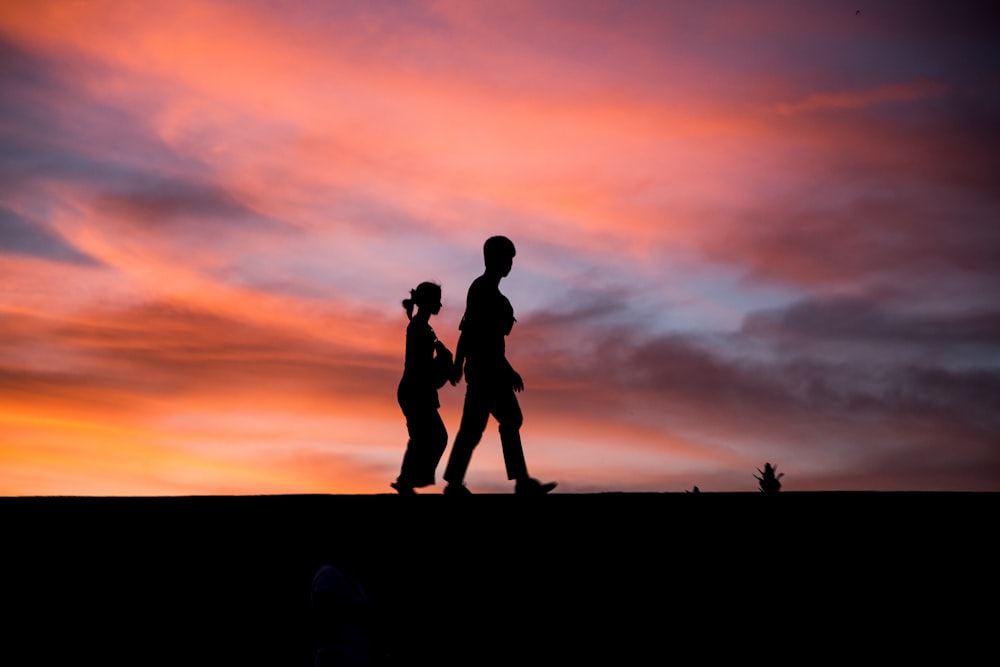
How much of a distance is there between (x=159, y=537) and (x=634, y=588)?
3581mm

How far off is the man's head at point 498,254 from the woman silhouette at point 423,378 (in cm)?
64

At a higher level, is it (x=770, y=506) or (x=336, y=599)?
(x=770, y=506)

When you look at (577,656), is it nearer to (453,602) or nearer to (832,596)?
(453,602)

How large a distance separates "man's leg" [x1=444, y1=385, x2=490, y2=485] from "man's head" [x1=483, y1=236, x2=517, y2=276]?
1057 mm

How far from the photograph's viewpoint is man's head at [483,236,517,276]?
10.0 meters

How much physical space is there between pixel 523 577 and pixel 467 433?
195 cm

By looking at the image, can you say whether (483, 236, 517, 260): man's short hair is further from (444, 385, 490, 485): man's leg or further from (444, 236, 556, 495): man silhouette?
(444, 385, 490, 485): man's leg

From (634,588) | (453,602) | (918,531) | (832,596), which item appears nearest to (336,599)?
(453,602)

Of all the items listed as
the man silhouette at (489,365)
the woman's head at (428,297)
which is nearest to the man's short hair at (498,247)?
the man silhouette at (489,365)

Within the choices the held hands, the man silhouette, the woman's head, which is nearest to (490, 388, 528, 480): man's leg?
the man silhouette

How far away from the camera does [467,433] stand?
9859 millimetres

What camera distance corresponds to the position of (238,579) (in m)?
8.32

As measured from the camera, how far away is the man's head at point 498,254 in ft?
32.9

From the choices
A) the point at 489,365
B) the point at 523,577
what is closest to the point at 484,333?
the point at 489,365
